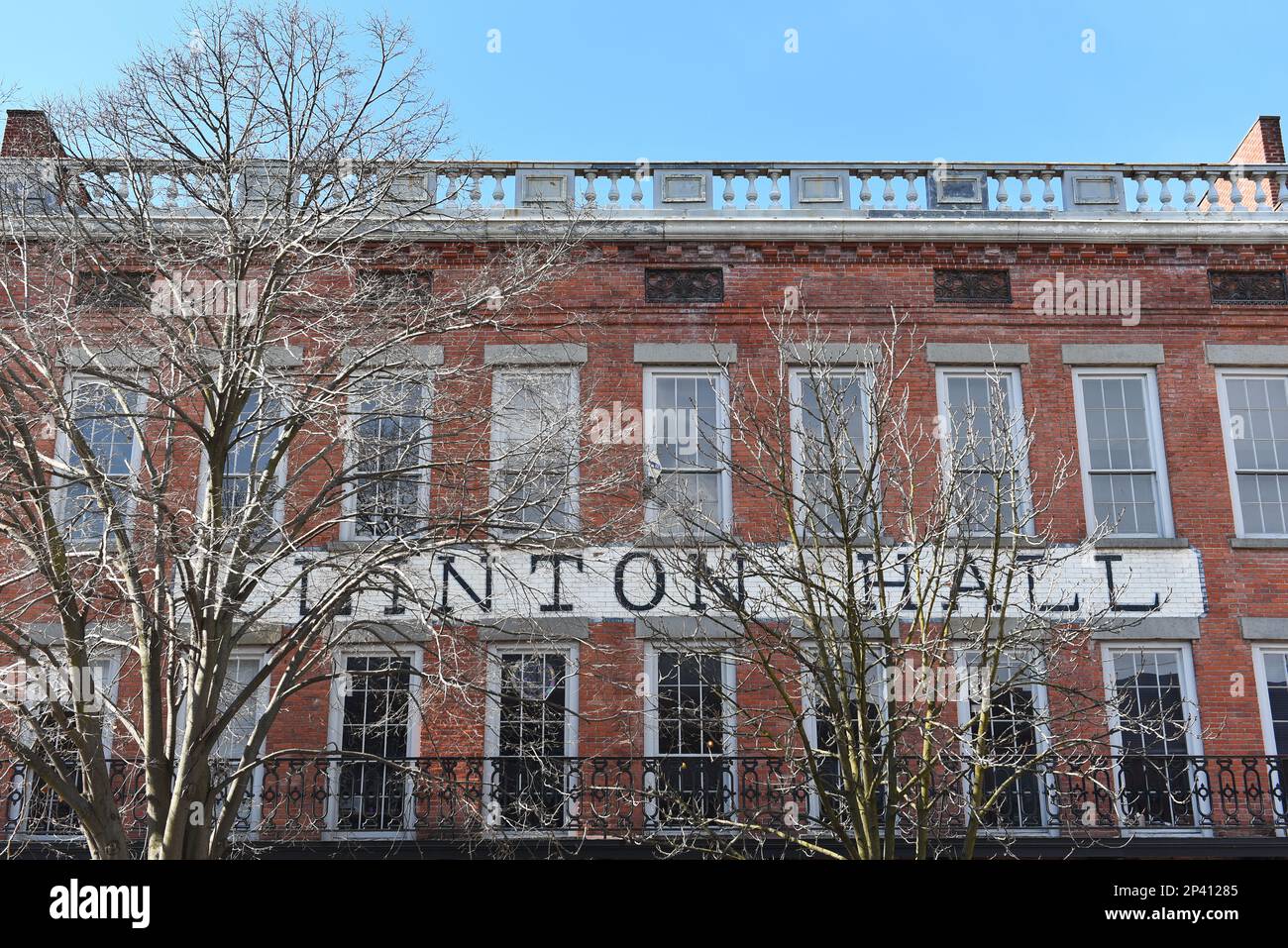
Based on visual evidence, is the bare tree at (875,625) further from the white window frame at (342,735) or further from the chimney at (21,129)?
the chimney at (21,129)

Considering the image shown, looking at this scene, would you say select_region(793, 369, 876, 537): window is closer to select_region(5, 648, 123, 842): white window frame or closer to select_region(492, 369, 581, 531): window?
select_region(492, 369, 581, 531): window

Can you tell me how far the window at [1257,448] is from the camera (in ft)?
54.5

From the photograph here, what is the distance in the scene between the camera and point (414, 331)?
1217 centimetres

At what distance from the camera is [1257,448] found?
1691 cm

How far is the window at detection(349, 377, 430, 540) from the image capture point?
12.1 m

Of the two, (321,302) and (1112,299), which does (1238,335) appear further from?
(321,302)

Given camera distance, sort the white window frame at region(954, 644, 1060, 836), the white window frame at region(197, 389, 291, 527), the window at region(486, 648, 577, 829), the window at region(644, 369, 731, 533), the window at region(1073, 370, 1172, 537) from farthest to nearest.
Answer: the window at region(1073, 370, 1172, 537) < the window at region(644, 369, 731, 533) < the white window frame at region(197, 389, 291, 527) < the white window frame at region(954, 644, 1060, 836) < the window at region(486, 648, 577, 829)

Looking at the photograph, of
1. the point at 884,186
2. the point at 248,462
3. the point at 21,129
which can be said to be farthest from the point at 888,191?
the point at 21,129

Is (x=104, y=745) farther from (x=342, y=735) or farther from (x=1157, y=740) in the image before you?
(x=1157, y=740)

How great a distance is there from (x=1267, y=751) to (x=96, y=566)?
496 inches

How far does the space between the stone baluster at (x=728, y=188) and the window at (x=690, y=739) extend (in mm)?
5925

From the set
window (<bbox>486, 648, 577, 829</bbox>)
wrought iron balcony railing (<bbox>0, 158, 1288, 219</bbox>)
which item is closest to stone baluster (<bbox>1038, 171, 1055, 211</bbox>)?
wrought iron balcony railing (<bbox>0, 158, 1288, 219</bbox>)

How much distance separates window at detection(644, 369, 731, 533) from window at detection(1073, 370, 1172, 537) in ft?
14.6

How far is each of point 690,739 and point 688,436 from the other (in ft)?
12.0
